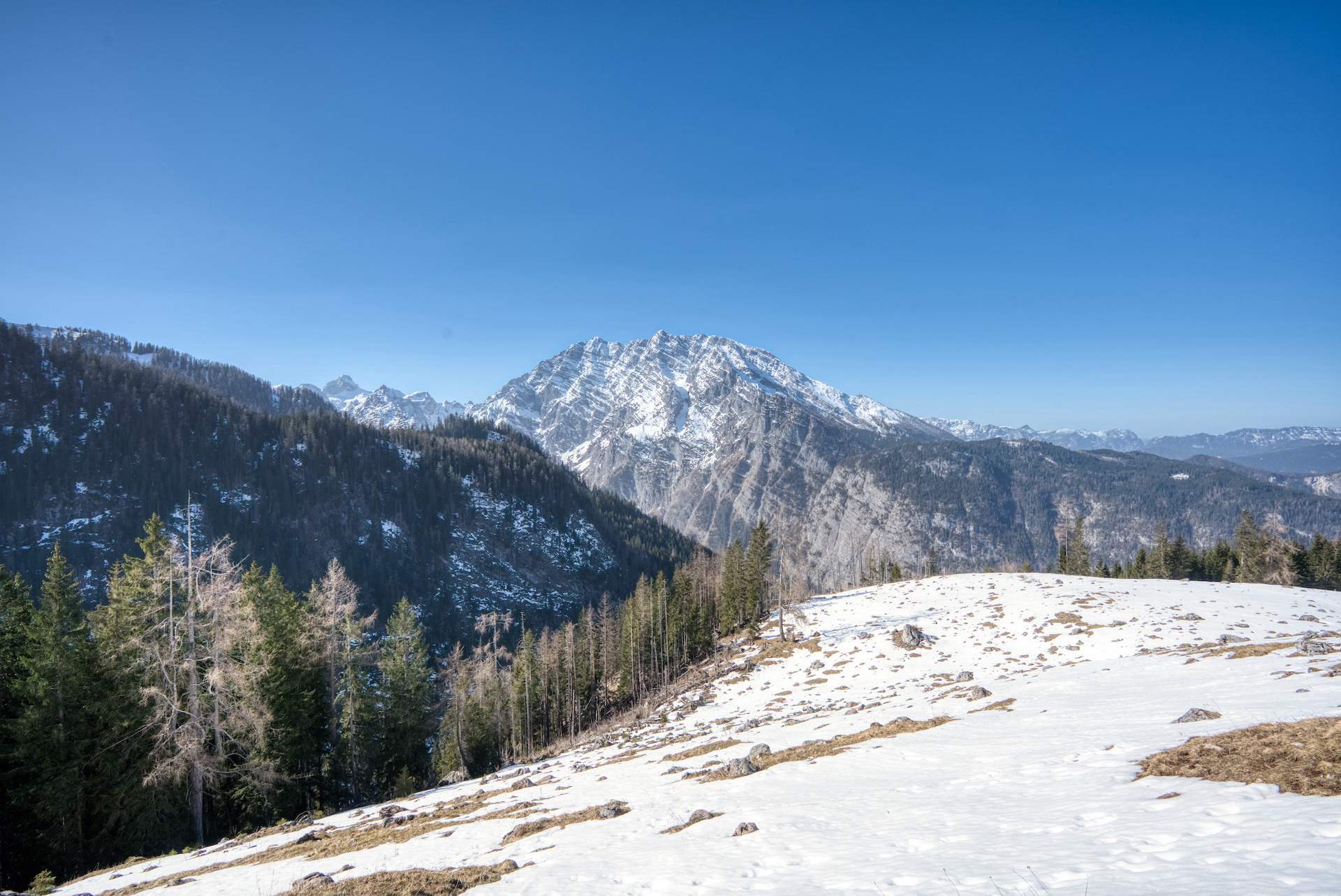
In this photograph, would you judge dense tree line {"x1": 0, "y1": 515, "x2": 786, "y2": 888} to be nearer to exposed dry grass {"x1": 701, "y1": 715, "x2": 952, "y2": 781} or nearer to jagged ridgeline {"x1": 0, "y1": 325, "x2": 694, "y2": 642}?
exposed dry grass {"x1": 701, "y1": 715, "x2": 952, "y2": 781}

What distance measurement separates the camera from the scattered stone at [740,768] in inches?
706

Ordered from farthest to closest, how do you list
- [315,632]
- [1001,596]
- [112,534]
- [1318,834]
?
[112,534] → [1001,596] → [315,632] → [1318,834]

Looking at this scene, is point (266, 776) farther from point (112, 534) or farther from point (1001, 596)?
point (112, 534)

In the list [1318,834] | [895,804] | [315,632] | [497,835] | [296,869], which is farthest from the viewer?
[315,632]

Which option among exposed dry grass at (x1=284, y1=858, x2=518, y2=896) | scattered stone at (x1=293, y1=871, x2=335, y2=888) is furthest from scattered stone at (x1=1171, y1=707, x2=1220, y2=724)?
scattered stone at (x1=293, y1=871, x2=335, y2=888)

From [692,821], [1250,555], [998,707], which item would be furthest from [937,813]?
[1250,555]

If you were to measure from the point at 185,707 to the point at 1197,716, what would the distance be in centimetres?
3792

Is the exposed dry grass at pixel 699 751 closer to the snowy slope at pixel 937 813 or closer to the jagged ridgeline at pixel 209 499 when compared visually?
the snowy slope at pixel 937 813

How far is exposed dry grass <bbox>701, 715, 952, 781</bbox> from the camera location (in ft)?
61.8

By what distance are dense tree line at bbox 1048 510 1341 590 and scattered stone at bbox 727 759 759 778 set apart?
80.4m

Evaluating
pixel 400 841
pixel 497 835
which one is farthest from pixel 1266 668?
pixel 400 841

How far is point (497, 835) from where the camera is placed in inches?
599

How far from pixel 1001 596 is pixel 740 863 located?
62616mm

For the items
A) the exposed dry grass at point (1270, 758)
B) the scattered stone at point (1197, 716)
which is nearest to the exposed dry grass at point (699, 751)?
the scattered stone at point (1197, 716)
